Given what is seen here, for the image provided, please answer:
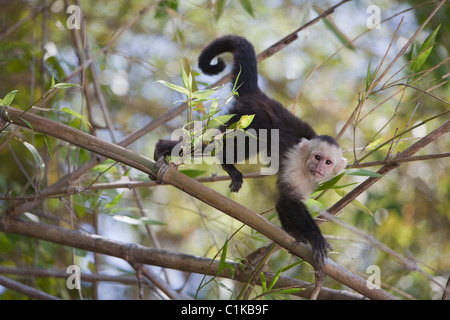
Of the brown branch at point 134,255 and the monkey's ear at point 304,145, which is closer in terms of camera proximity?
the brown branch at point 134,255

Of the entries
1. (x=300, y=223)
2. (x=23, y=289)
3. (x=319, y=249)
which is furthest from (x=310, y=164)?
(x=23, y=289)

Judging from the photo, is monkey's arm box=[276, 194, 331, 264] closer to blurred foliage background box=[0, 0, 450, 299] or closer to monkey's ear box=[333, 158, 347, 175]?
monkey's ear box=[333, 158, 347, 175]

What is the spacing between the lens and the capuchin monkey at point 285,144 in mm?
2447

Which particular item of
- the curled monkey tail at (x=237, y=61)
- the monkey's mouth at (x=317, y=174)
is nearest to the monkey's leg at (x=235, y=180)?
the monkey's mouth at (x=317, y=174)

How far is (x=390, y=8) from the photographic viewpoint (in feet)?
13.0

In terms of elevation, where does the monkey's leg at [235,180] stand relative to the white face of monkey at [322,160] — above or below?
below

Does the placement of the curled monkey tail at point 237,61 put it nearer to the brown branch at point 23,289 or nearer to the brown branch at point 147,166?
the brown branch at point 147,166

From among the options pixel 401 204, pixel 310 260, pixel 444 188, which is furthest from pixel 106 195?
pixel 444 188

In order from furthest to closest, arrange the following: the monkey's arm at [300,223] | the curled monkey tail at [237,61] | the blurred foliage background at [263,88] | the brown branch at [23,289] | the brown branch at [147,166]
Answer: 1. the blurred foliage background at [263,88]
2. the curled monkey tail at [237,61]
3. the brown branch at [23,289]
4. the monkey's arm at [300,223]
5. the brown branch at [147,166]

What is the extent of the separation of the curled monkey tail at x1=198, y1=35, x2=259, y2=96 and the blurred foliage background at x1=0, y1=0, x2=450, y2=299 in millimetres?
102

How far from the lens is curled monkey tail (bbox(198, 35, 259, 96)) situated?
2.71 metres

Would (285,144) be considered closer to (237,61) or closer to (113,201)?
(237,61)

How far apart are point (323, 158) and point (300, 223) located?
17.4 inches

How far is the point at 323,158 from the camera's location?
2.55 metres
